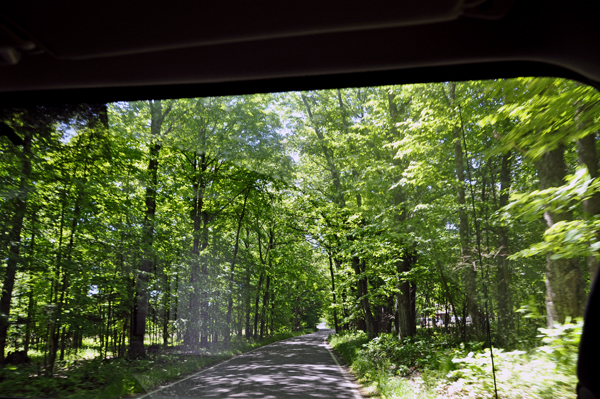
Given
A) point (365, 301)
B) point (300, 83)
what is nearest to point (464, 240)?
point (300, 83)

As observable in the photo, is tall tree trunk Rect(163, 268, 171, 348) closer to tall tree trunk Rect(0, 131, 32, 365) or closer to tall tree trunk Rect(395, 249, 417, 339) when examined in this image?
tall tree trunk Rect(395, 249, 417, 339)

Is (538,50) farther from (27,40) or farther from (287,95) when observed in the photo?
(27,40)

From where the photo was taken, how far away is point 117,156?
12.0 ft

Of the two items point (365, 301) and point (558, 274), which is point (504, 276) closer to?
point (558, 274)

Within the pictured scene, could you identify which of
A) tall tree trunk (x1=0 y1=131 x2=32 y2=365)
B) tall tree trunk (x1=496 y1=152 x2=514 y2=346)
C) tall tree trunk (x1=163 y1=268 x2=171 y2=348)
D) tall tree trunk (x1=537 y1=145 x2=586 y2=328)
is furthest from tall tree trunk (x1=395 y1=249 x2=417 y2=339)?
tall tree trunk (x1=0 y1=131 x2=32 y2=365)

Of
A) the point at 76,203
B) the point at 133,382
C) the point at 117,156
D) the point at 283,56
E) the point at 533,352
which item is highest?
the point at 117,156

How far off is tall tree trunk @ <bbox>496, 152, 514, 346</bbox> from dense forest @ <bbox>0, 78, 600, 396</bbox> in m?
0.02

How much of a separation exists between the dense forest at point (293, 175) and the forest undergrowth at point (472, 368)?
260 mm

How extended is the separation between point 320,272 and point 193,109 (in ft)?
74.1

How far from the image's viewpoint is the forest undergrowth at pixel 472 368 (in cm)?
250

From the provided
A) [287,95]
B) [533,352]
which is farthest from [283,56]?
[533,352]

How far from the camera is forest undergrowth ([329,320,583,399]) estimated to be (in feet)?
8.19

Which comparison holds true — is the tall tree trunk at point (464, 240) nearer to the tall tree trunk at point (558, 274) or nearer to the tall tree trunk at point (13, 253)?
the tall tree trunk at point (558, 274)

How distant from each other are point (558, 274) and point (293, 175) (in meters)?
3.78
